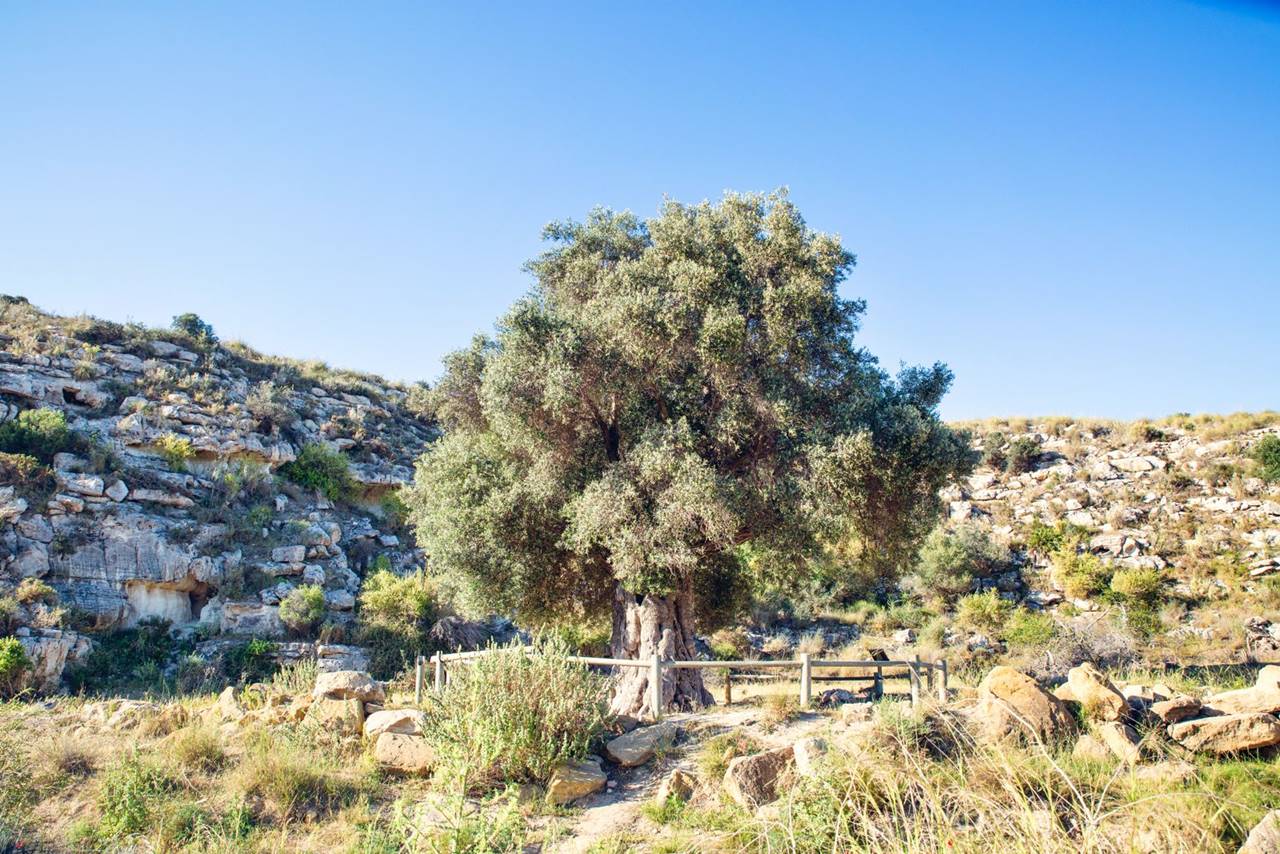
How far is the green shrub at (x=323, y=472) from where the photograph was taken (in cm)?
3164

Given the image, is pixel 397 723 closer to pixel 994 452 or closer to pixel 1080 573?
pixel 1080 573

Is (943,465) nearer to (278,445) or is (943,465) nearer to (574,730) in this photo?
(574,730)

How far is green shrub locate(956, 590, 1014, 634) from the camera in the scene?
29.3 metres

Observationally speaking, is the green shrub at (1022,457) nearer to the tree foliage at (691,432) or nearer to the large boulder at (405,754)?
the tree foliage at (691,432)

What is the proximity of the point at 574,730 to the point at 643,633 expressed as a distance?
4906 millimetres

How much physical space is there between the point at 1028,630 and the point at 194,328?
3844 cm

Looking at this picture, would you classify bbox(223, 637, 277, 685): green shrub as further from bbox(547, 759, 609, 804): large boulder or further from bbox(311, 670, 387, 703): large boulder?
bbox(547, 759, 609, 804): large boulder

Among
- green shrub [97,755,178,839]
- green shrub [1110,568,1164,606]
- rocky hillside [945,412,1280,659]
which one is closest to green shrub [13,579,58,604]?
green shrub [97,755,178,839]

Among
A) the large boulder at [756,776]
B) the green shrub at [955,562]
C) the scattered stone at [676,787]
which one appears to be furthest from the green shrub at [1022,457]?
the scattered stone at [676,787]

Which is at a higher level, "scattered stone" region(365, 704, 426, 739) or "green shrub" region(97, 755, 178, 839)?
"scattered stone" region(365, 704, 426, 739)

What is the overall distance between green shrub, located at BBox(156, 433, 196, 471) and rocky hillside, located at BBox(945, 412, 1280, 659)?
2767 cm

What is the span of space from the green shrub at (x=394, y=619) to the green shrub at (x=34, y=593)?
814cm

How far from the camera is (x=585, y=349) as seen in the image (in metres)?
14.3

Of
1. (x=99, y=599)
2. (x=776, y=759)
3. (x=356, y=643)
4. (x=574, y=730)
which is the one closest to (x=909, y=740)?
(x=776, y=759)
